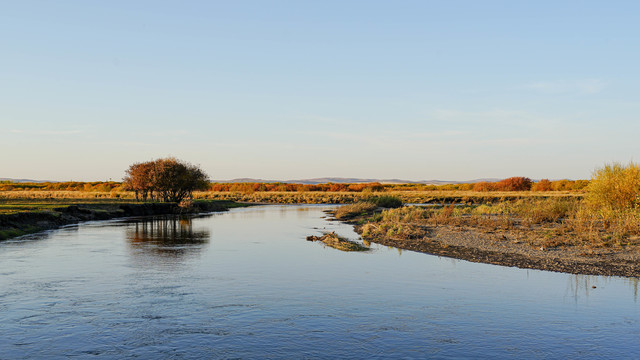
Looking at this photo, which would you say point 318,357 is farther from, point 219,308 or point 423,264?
point 423,264

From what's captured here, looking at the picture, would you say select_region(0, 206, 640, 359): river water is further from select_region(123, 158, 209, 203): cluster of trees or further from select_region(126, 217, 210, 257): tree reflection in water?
select_region(123, 158, 209, 203): cluster of trees

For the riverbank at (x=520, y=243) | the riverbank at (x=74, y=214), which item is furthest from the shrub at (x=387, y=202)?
the riverbank at (x=520, y=243)

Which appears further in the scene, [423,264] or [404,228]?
[404,228]

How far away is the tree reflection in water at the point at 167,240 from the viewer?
26156 millimetres

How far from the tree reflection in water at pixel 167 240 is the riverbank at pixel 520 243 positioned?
37.0 feet

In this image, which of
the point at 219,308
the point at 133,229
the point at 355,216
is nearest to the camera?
the point at 219,308

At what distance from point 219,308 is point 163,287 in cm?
371

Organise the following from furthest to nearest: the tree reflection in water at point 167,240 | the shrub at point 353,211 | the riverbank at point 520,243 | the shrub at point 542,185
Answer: the shrub at point 542,185, the shrub at point 353,211, the tree reflection in water at point 167,240, the riverbank at point 520,243

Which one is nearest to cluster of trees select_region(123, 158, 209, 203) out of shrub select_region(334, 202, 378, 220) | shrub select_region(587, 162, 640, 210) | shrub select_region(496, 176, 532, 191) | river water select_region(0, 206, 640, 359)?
shrub select_region(334, 202, 378, 220)

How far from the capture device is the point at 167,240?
3172 centimetres

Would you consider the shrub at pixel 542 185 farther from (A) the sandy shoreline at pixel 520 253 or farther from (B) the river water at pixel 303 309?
(B) the river water at pixel 303 309

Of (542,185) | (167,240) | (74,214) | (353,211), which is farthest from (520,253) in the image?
(542,185)

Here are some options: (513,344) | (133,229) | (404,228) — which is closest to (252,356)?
(513,344)

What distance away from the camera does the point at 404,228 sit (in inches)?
1307
